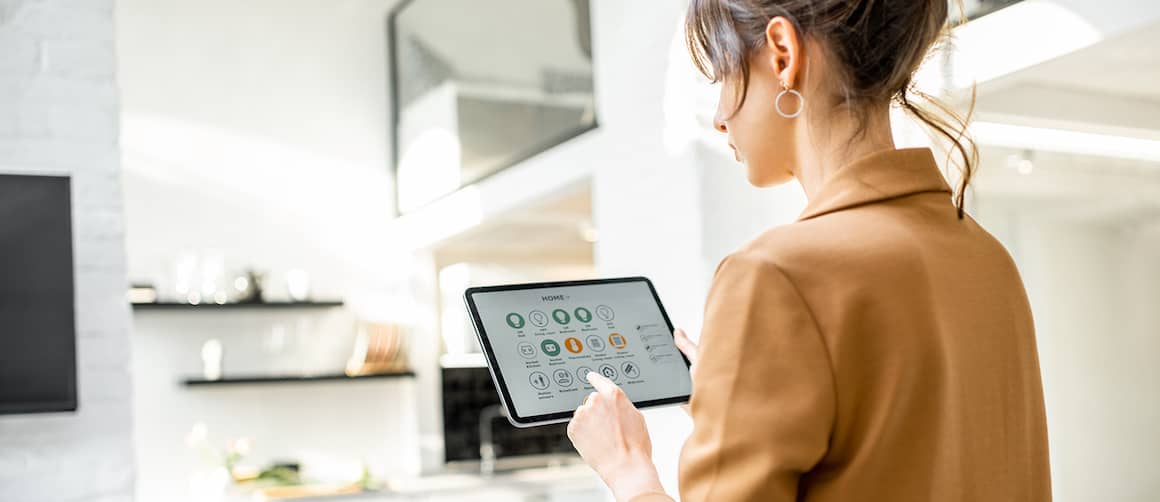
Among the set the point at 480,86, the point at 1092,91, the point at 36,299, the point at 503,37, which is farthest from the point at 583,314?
the point at 480,86

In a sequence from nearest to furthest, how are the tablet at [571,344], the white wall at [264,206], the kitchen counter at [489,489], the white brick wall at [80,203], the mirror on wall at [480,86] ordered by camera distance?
1. the tablet at [571,344]
2. the white brick wall at [80,203]
3. the mirror on wall at [480,86]
4. the kitchen counter at [489,489]
5. the white wall at [264,206]

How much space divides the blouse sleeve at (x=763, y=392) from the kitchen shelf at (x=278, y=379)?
508 centimetres

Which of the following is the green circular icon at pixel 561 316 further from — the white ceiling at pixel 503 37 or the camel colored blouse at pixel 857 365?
the white ceiling at pixel 503 37

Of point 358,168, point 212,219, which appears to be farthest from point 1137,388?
point 212,219

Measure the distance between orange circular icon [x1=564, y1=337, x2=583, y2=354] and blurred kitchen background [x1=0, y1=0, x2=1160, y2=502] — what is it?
7.74 feet

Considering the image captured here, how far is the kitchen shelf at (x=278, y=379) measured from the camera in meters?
5.42

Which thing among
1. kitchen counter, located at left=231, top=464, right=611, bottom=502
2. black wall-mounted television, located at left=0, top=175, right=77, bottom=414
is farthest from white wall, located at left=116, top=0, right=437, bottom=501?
black wall-mounted television, located at left=0, top=175, right=77, bottom=414

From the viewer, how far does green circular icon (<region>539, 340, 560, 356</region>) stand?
1045 millimetres

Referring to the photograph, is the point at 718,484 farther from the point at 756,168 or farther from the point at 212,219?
the point at 212,219

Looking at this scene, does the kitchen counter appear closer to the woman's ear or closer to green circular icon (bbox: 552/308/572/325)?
green circular icon (bbox: 552/308/572/325)

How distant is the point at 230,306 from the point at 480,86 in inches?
66.2

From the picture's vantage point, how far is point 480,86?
5.12m

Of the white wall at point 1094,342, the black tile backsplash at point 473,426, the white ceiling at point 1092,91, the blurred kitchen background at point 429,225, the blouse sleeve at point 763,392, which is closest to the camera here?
the blouse sleeve at point 763,392

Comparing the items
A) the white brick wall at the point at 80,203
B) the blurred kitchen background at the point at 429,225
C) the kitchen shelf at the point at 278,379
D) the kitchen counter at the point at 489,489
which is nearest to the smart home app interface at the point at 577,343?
the white brick wall at the point at 80,203
